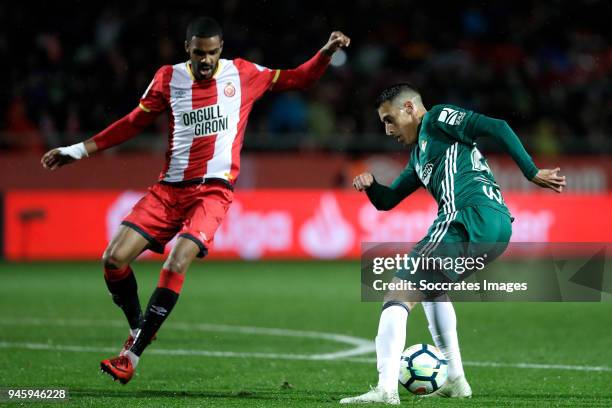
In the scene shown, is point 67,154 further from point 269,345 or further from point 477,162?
point 269,345

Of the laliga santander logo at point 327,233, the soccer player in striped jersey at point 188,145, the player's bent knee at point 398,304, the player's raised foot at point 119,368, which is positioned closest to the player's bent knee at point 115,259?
the soccer player in striped jersey at point 188,145

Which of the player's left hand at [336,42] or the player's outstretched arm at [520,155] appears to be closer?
the player's outstretched arm at [520,155]

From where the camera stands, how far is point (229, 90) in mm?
7543

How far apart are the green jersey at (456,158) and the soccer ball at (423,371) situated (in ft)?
2.97

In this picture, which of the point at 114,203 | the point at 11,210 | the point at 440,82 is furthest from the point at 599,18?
the point at 11,210

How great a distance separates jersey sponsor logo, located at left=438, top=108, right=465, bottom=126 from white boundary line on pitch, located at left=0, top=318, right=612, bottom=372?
2.45 m

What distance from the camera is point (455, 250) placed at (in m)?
6.44

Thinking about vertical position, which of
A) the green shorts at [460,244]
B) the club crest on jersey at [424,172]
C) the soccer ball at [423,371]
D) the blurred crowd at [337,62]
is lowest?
the soccer ball at [423,371]

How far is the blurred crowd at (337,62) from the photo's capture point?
19.0m

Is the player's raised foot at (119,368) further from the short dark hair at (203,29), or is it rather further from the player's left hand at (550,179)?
the player's left hand at (550,179)

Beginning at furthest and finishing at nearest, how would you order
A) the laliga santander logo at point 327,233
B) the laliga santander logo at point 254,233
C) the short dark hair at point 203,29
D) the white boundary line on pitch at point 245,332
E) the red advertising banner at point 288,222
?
the laliga santander logo at point 327,233, the laliga santander logo at point 254,233, the red advertising banner at point 288,222, the white boundary line on pitch at point 245,332, the short dark hair at point 203,29

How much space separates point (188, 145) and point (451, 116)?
1902 mm

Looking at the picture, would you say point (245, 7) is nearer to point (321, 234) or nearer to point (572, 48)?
point (321, 234)

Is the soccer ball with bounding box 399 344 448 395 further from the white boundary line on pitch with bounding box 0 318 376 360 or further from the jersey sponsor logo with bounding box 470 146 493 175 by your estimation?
the white boundary line on pitch with bounding box 0 318 376 360
